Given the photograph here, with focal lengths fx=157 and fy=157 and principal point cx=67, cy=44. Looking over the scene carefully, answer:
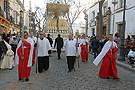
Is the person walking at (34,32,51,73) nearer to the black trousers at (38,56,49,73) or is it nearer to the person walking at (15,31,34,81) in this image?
the black trousers at (38,56,49,73)

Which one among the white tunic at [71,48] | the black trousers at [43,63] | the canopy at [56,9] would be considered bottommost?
the black trousers at [43,63]

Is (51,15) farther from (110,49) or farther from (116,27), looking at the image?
(110,49)

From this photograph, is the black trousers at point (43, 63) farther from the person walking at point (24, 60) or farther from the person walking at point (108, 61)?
the person walking at point (108, 61)

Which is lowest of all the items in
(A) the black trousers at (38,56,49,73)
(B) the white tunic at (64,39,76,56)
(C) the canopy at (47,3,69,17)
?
(A) the black trousers at (38,56,49,73)

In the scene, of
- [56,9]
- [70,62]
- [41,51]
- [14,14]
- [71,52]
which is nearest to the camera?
[41,51]

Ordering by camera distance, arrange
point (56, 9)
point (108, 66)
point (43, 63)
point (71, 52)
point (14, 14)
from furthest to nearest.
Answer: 1. point (14, 14)
2. point (56, 9)
3. point (71, 52)
4. point (43, 63)
5. point (108, 66)

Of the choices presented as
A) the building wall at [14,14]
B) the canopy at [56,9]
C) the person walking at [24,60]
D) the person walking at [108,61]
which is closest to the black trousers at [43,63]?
the person walking at [24,60]

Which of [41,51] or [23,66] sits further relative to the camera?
[41,51]

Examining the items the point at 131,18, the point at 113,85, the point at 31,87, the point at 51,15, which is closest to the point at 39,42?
the point at 31,87

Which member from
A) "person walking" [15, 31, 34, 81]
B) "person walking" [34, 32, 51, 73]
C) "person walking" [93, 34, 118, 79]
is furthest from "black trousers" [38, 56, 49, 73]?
"person walking" [93, 34, 118, 79]

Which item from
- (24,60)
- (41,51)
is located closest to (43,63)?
(41,51)

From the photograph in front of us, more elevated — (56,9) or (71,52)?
(56,9)

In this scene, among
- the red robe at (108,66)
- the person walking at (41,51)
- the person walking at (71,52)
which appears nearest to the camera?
the red robe at (108,66)

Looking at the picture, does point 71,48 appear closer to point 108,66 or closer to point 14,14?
point 108,66
